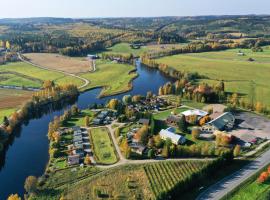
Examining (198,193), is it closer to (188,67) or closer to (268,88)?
(268,88)

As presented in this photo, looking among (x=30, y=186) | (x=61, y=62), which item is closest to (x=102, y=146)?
(x=30, y=186)

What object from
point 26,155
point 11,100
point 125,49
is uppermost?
point 125,49

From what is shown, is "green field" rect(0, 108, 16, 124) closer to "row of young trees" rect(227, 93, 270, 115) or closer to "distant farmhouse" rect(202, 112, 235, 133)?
"distant farmhouse" rect(202, 112, 235, 133)

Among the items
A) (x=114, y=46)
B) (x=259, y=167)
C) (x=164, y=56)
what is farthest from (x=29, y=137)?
(x=114, y=46)

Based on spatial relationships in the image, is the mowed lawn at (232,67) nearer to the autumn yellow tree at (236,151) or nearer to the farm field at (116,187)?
the autumn yellow tree at (236,151)

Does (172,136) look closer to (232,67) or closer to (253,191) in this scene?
(253,191)
